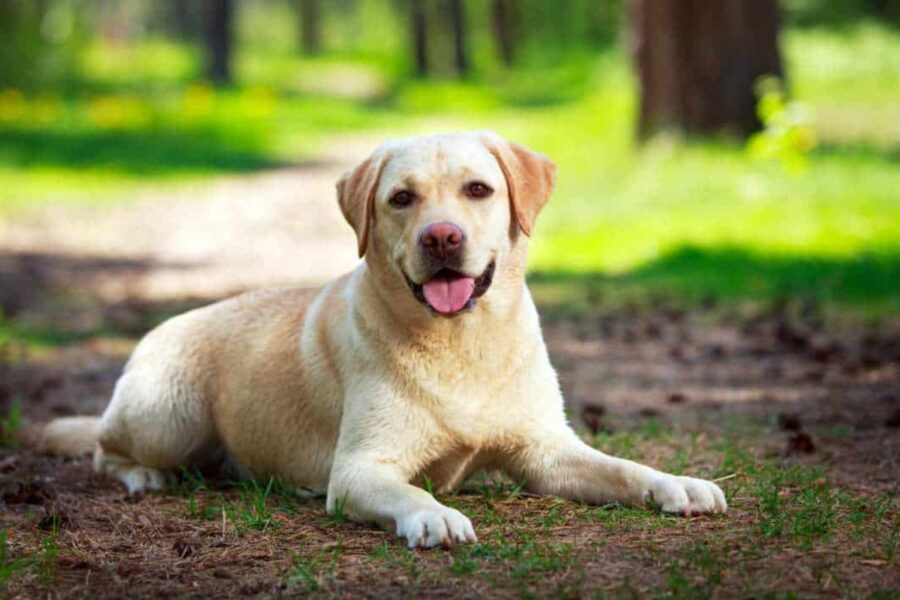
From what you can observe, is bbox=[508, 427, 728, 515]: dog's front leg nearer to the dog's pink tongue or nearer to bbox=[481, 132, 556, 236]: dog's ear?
the dog's pink tongue

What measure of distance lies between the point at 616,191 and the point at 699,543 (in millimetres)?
10967

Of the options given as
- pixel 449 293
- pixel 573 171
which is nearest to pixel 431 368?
pixel 449 293

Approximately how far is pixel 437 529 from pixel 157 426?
6.14 ft

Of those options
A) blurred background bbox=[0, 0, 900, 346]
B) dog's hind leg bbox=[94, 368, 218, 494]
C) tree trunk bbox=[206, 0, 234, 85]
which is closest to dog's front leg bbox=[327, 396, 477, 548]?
dog's hind leg bbox=[94, 368, 218, 494]

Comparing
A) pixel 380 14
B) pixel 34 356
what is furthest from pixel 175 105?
pixel 380 14

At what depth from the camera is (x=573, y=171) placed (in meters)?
16.9

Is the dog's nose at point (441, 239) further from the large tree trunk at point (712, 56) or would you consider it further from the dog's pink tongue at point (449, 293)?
the large tree trunk at point (712, 56)

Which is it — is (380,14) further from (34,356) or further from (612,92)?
(34,356)

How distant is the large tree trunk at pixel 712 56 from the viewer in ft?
47.2

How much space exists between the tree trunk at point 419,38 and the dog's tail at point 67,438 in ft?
139

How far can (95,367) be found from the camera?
843cm

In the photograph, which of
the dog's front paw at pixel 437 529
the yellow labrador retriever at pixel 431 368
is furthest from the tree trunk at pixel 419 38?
the dog's front paw at pixel 437 529

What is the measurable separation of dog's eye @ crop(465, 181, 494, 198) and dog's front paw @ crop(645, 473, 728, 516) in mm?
1176

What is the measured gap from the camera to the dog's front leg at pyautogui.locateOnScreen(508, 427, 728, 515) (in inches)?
178
